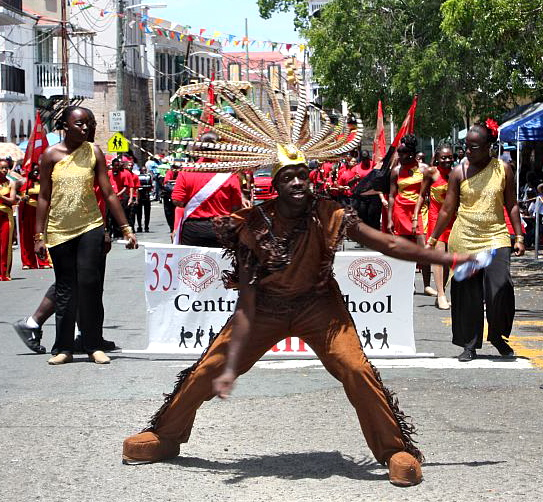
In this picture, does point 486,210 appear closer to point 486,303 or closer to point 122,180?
point 486,303

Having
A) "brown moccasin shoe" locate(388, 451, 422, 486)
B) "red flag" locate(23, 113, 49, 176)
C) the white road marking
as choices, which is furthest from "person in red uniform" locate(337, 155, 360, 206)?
"brown moccasin shoe" locate(388, 451, 422, 486)

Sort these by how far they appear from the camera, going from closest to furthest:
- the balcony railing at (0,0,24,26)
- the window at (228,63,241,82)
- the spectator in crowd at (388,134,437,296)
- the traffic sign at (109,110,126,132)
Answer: the spectator in crowd at (388,134,437,296) → the window at (228,63,241,82) → the traffic sign at (109,110,126,132) → the balcony railing at (0,0,24,26)

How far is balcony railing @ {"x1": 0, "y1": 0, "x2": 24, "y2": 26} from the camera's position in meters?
46.7

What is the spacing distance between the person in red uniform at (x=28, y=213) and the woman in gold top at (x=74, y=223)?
10.2m

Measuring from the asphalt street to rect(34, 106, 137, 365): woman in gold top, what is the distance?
14.9 inches

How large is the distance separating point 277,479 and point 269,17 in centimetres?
4766

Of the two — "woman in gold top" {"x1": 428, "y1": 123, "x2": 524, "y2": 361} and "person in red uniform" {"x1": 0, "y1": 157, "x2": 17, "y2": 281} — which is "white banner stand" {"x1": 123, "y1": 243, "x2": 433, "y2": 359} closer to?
"woman in gold top" {"x1": 428, "y1": 123, "x2": 524, "y2": 361}

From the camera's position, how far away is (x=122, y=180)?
26844 millimetres

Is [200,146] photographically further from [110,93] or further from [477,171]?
[110,93]

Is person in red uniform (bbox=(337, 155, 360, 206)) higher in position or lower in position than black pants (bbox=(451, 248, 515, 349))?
higher

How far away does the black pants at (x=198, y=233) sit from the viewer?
36.3ft

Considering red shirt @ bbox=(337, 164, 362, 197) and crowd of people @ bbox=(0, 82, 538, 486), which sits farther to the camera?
red shirt @ bbox=(337, 164, 362, 197)

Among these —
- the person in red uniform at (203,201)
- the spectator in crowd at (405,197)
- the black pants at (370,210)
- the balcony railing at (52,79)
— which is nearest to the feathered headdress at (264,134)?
→ the person in red uniform at (203,201)

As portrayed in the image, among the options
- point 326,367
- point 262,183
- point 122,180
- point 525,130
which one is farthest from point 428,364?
point 262,183
